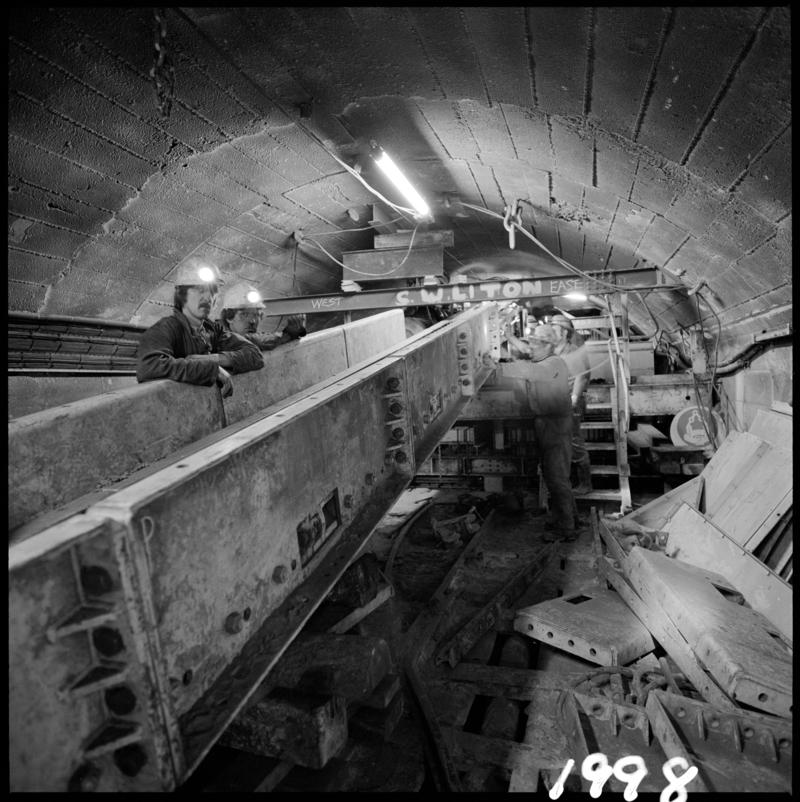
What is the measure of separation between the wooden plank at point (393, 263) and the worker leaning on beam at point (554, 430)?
285cm

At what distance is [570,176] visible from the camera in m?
4.79

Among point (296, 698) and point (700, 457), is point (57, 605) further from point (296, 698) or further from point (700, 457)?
point (700, 457)

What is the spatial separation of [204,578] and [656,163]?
4.02 m

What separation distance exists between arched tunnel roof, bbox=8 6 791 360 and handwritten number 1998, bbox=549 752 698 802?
128 inches

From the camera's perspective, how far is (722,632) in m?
3.18

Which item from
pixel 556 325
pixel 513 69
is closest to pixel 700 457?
pixel 556 325

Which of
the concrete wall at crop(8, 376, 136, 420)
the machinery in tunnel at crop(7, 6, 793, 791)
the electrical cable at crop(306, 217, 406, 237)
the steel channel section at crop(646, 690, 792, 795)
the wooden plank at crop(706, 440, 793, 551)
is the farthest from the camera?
the electrical cable at crop(306, 217, 406, 237)

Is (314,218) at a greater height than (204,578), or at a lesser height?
greater

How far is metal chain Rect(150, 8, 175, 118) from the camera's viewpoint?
3508 millimetres

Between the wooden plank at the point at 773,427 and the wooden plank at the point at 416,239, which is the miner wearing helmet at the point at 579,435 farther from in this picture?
the wooden plank at the point at 416,239

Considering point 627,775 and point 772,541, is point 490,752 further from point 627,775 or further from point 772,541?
point 772,541

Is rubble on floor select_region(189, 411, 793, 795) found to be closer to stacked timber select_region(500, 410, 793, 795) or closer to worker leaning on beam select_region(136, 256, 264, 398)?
stacked timber select_region(500, 410, 793, 795)

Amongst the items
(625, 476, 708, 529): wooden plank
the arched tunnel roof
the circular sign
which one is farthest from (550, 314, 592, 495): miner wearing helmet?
the arched tunnel roof

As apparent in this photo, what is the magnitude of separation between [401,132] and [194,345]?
322cm
